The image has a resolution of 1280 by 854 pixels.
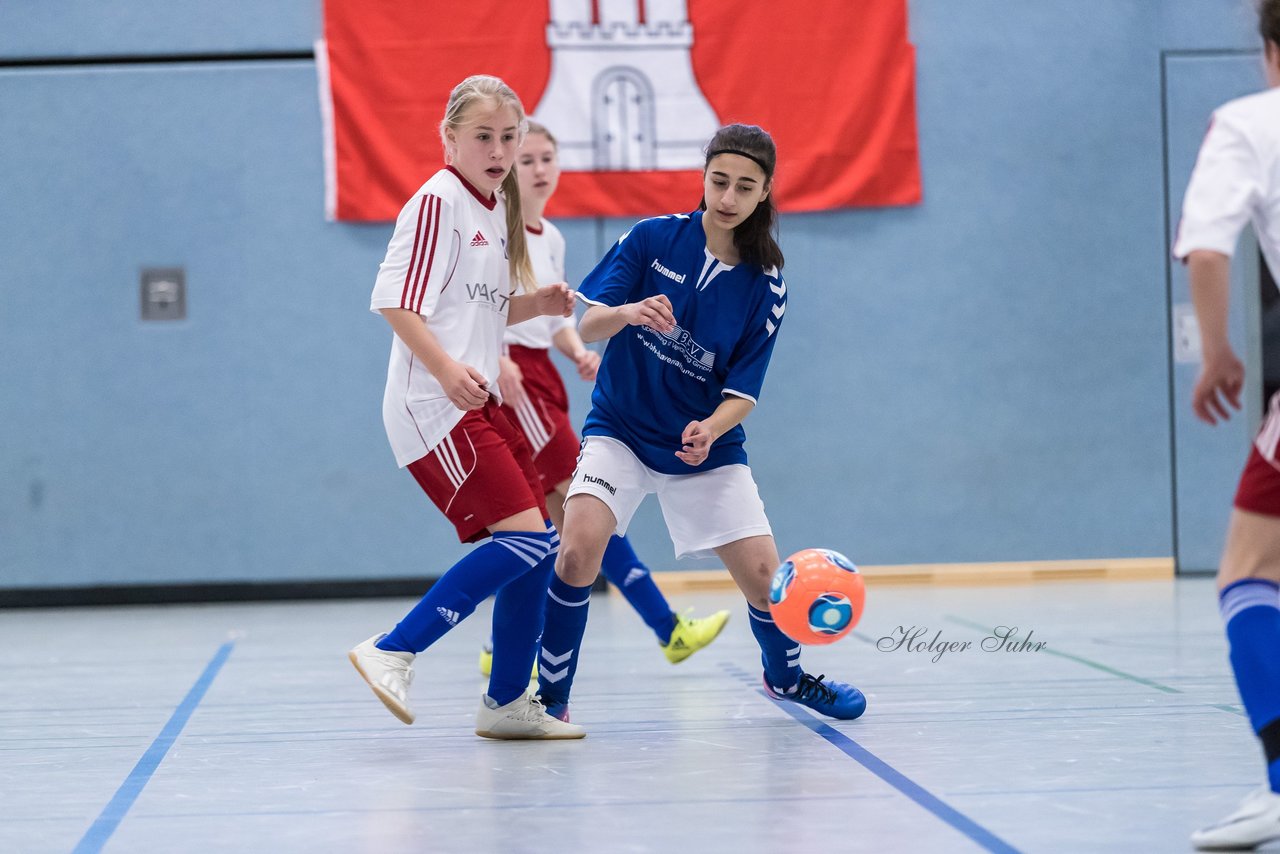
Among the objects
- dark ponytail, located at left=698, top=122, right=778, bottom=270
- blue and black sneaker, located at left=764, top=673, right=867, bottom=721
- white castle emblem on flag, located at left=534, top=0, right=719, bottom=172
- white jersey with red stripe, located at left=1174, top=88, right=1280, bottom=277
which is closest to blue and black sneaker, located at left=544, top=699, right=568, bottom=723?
blue and black sneaker, located at left=764, top=673, right=867, bottom=721

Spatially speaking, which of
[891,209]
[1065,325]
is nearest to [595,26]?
[891,209]

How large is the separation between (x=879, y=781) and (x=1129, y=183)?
654 centimetres

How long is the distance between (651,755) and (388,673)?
67cm

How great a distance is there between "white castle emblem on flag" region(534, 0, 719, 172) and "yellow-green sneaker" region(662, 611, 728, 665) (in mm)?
4105

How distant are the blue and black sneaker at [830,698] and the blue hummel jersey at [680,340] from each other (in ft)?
2.10

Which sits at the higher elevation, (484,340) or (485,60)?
(485,60)

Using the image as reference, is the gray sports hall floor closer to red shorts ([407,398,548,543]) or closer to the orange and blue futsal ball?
the orange and blue futsal ball

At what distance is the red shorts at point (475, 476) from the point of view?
3.34m

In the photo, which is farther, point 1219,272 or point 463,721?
point 463,721

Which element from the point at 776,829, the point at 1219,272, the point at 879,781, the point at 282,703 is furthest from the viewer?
the point at 282,703

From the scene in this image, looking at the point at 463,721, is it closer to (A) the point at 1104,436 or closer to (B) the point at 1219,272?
(B) the point at 1219,272

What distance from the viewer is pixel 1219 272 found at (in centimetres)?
227

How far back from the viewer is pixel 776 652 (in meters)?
3.67

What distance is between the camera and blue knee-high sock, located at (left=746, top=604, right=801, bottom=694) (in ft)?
12.0
